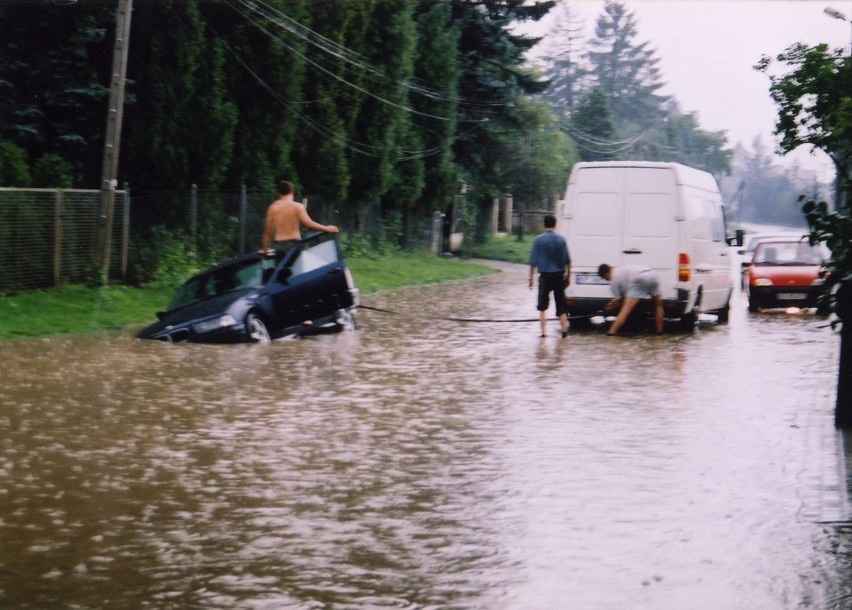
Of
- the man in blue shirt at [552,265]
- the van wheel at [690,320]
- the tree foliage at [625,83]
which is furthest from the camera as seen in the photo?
the tree foliage at [625,83]


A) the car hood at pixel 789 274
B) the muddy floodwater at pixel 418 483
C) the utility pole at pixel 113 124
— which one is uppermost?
the utility pole at pixel 113 124

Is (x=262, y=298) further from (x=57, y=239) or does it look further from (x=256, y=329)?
(x=57, y=239)

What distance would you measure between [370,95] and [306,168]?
4.58 m

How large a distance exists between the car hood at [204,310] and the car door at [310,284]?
0.40m

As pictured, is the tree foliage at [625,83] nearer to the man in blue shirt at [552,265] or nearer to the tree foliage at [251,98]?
the tree foliage at [251,98]

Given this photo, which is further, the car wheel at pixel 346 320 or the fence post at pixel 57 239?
the fence post at pixel 57 239

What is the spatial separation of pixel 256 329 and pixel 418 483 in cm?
882

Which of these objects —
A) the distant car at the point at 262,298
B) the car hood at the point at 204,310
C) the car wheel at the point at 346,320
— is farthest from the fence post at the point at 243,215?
the car hood at the point at 204,310

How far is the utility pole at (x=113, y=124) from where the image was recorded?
2112 cm

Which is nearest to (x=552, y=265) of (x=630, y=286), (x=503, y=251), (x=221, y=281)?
(x=630, y=286)

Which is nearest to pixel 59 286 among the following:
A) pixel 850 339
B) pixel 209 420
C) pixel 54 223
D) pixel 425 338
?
pixel 54 223

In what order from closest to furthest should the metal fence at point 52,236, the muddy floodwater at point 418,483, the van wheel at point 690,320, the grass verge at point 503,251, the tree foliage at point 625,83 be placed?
the muddy floodwater at point 418,483 → the van wheel at point 690,320 → the metal fence at point 52,236 → the grass verge at point 503,251 → the tree foliage at point 625,83

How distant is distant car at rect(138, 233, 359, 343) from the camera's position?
16.5m

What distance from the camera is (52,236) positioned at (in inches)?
861
